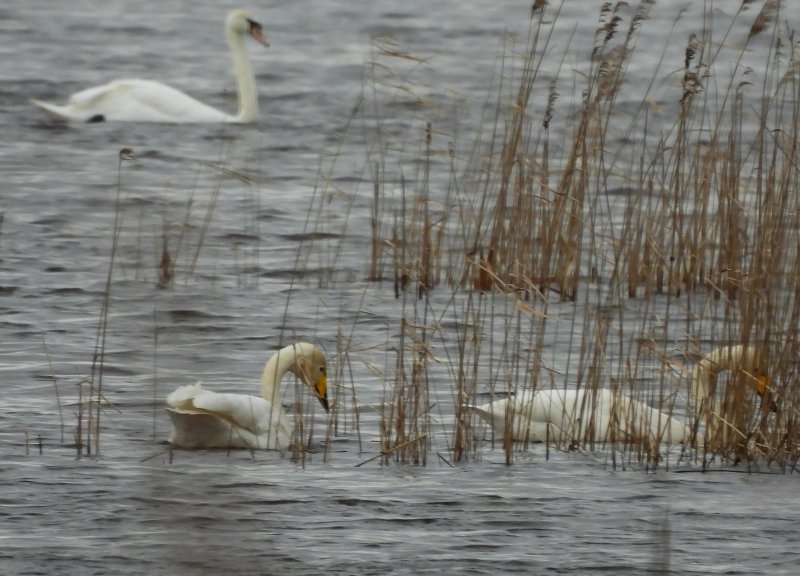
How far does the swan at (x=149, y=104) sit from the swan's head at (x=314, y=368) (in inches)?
318

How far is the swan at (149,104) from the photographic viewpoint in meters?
14.1

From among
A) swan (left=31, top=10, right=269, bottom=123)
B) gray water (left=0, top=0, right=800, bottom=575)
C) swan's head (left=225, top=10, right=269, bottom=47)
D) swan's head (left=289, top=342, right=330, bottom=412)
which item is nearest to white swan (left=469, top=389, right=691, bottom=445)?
gray water (left=0, top=0, right=800, bottom=575)

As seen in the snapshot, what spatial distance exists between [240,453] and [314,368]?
0.52 metres

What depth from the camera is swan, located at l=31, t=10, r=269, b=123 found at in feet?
46.4

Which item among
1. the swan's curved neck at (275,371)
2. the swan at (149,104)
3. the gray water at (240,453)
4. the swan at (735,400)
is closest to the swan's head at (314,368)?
the swan's curved neck at (275,371)

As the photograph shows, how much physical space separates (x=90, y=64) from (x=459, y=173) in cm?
689

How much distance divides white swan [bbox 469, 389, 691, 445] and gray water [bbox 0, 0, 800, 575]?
0.13 meters

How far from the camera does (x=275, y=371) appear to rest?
6.11m

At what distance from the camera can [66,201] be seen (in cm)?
1146

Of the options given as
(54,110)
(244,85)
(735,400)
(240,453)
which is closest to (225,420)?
(240,453)

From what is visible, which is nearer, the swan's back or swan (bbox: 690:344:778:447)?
swan (bbox: 690:344:778:447)

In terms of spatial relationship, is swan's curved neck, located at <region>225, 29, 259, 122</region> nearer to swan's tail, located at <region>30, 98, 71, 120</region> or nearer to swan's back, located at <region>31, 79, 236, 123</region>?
swan's back, located at <region>31, 79, 236, 123</region>

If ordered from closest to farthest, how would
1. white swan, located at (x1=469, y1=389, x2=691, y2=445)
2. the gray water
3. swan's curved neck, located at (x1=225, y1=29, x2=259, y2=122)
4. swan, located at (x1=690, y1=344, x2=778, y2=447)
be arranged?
the gray water → swan, located at (x1=690, y1=344, x2=778, y2=447) → white swan, located at (x1=469, y1=389, x2=691, y2=445) → swan's curved neck, located at (x1=225, y1=29, x2=259, y2=122)

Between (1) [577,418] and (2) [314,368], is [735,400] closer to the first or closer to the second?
(1) [577,418]
